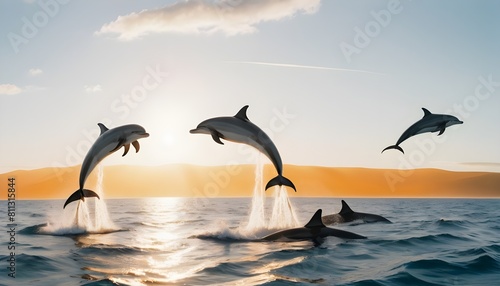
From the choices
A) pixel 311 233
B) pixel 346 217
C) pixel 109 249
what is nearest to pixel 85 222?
pixel 109 249

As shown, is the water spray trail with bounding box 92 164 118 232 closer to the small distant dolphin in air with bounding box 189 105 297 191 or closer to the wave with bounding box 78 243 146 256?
the wave with bounding box 78 243 146 256

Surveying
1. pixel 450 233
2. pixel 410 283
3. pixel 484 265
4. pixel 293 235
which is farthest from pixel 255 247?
pixel 450 233

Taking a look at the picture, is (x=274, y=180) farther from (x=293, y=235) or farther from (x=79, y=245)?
(x=79, y=245)

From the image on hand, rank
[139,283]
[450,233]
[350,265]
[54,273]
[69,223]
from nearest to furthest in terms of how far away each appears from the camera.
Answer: [139,283] < [54,273] < [350,265] < [450,233] < [69,223]

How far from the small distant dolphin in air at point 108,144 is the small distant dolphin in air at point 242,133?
7.48 ft

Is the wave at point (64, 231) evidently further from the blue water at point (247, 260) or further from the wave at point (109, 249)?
the wave at point (109, 249)

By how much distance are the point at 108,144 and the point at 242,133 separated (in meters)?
4.70

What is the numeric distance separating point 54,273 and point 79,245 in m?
4.41

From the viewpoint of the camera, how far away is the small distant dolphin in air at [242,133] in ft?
51.0

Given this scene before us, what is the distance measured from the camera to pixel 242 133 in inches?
622

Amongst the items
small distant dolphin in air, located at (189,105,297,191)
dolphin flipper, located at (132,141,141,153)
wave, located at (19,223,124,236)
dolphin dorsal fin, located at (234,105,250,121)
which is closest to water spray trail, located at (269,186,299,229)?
small distant dolphin in air, located at (189,105,297,191)

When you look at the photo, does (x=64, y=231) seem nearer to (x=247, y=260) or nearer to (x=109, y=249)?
(x=109, y=249)

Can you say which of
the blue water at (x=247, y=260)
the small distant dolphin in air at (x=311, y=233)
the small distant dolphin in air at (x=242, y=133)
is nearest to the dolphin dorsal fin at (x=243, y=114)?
the small distant dolphin in air at (x=242, y=133)

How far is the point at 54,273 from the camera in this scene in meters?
12.2
